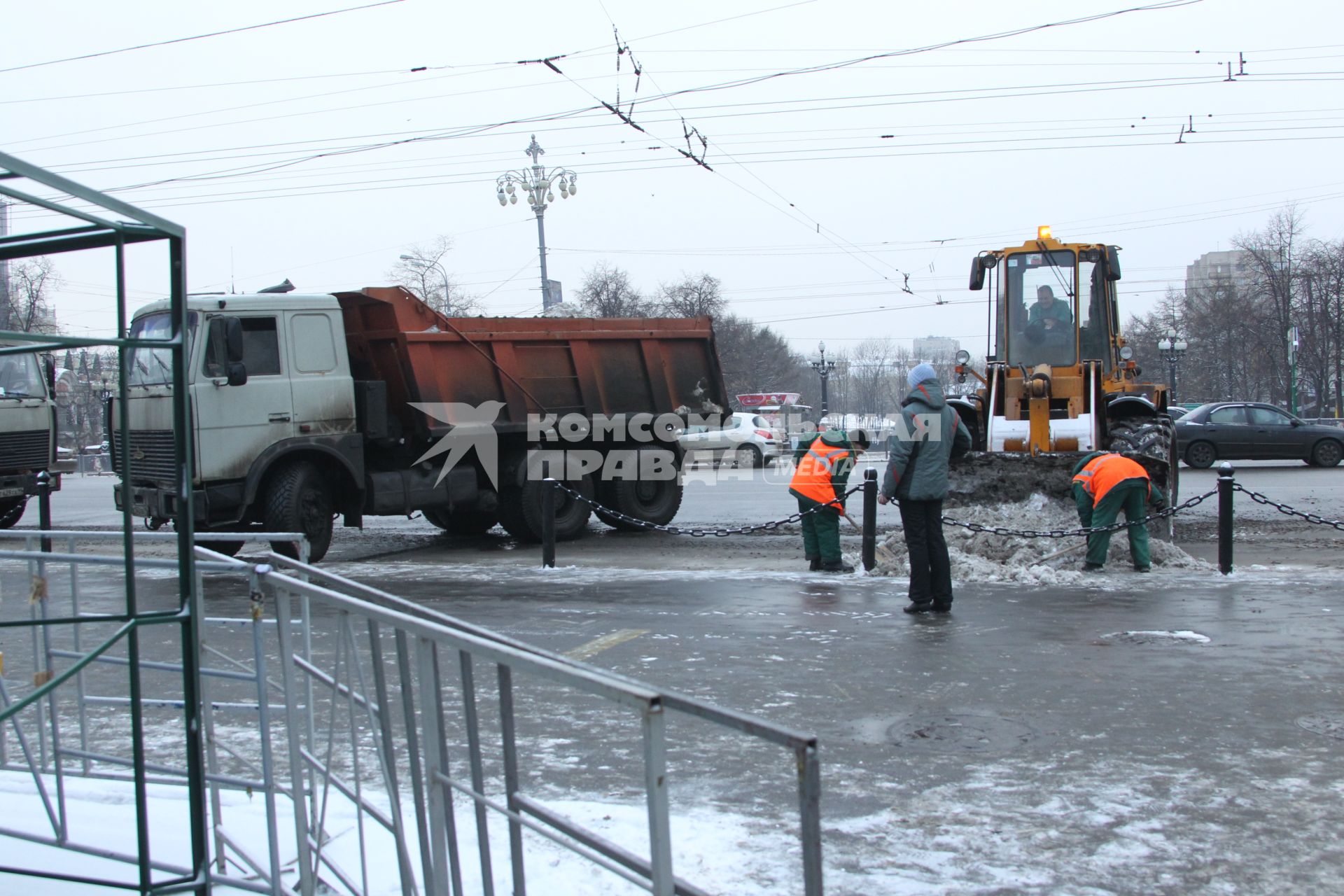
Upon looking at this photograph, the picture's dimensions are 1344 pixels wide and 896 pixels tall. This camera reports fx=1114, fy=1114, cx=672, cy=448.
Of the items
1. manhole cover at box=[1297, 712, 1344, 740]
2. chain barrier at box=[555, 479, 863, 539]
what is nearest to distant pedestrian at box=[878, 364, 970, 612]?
chain barrier at box=[555, 479, 863, 539]

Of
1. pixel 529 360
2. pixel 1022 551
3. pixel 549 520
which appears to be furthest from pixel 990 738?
pixel 529 360

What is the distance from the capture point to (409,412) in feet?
40.3

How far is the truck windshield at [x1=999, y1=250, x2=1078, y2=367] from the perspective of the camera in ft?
43.4

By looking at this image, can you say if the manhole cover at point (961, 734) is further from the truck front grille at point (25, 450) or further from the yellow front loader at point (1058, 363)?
the truck front grille at point (25, 450)

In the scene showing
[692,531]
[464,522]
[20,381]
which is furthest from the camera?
[20,381]

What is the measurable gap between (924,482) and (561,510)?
6241mm

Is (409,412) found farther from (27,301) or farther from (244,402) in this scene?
(27,301)

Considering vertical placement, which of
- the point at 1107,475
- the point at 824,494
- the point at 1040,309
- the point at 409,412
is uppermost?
the point at 1040,309

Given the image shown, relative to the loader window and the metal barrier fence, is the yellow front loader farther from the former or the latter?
the metal barrier fence

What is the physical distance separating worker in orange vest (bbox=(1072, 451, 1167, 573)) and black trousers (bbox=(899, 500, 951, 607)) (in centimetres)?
225

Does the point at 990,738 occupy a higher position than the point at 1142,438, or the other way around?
the point at 1142,438

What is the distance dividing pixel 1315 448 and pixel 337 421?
20700 mm

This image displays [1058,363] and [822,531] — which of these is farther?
[1058,363]

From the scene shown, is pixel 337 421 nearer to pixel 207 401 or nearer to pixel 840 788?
pixel 207 401
